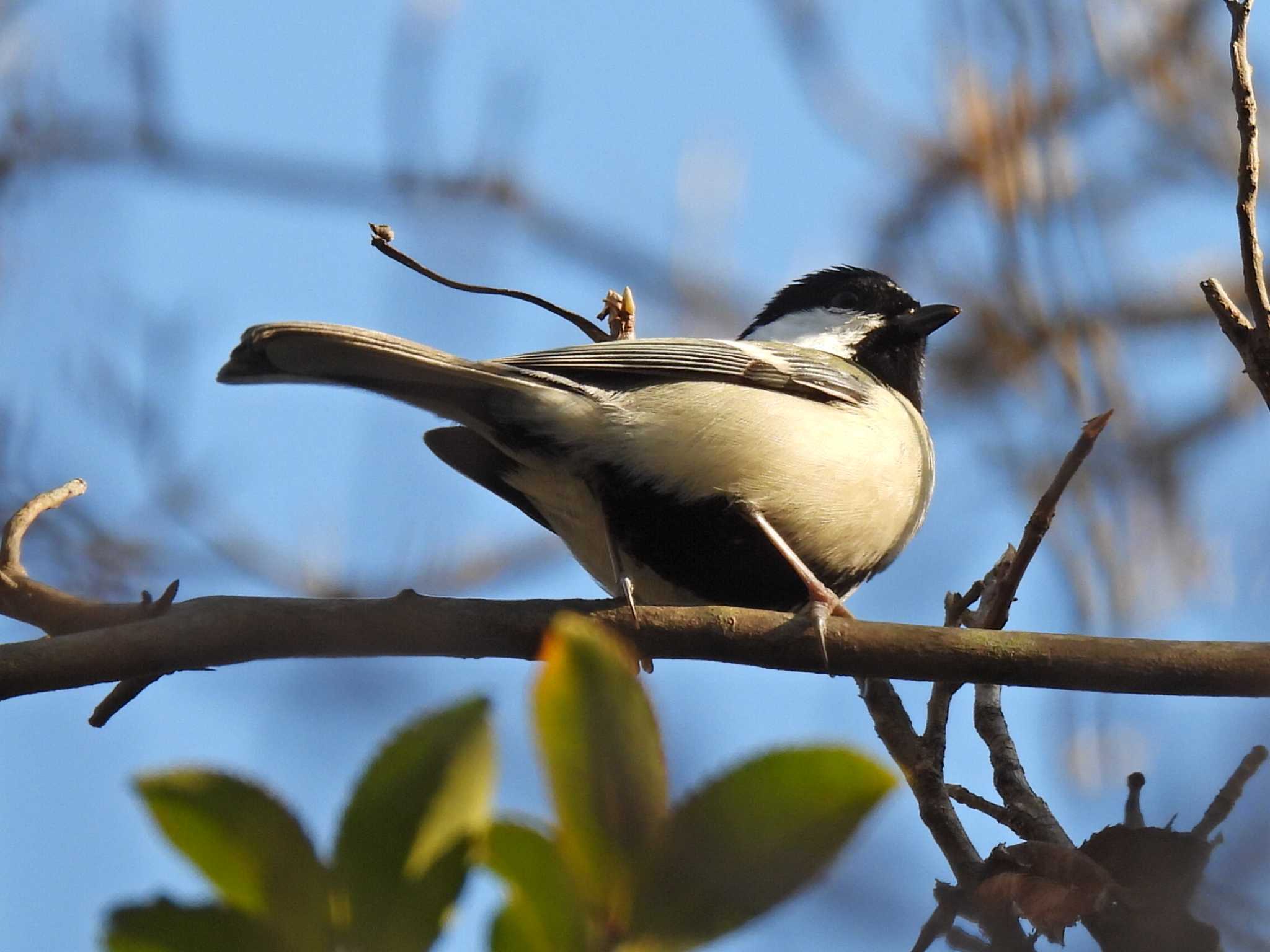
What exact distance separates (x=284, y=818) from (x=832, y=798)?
409 mm

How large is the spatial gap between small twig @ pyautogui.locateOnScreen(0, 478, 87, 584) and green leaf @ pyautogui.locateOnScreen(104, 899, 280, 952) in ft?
5.75

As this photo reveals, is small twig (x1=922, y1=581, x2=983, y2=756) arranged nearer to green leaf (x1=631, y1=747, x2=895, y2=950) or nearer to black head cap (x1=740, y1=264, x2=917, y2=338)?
green leaf (x1=631, y1=747, x2=895, y2=950)

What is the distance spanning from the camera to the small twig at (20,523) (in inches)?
103

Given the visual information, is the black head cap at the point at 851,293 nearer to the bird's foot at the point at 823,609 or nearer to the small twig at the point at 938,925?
the bird's foot at the point at 823,609

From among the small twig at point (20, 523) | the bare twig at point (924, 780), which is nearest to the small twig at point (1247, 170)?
the bare twig at point (924, 780)

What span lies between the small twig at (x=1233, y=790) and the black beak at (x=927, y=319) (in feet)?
10.6

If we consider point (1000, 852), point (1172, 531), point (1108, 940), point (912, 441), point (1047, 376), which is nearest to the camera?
point (1108, 940)

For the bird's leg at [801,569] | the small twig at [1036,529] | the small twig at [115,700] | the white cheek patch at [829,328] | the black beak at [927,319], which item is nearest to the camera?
the small twig at [115,700]

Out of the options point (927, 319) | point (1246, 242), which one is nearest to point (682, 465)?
point (1246, 242)

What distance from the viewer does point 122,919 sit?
1026mm

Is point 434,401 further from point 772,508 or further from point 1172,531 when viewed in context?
point 1172,531

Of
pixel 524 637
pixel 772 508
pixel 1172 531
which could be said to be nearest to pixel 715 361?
pixel 772 508

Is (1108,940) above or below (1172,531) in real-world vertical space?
below

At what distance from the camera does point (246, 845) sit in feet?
3.36
